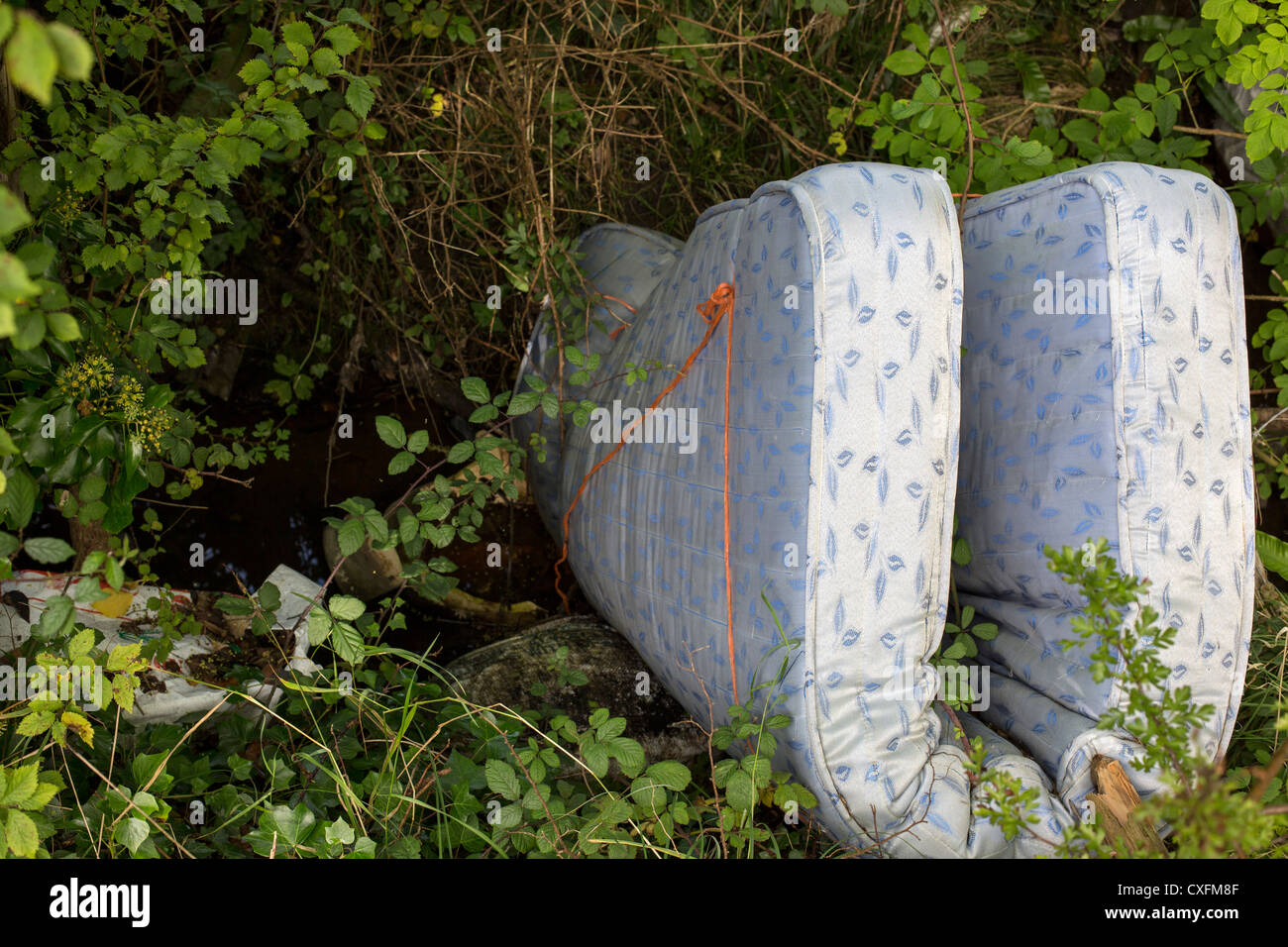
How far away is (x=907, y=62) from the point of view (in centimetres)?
181

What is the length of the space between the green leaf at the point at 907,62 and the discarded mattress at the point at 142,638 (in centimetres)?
166

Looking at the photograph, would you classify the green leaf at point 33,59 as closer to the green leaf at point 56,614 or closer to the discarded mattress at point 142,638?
the green leaf at point 56,614

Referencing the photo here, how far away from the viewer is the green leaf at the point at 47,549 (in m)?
0.97

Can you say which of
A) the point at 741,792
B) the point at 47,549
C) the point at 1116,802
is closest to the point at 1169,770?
the point at 1116,802

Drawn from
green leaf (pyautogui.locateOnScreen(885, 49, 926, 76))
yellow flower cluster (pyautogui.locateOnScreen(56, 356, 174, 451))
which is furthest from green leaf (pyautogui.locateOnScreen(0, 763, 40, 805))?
green leaf (pyautogui.locateOnScreen(885, 49, 926, 76))

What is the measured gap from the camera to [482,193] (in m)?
2.05

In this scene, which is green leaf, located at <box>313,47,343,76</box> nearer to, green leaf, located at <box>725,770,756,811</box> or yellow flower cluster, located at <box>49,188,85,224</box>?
yellow flower cluster, located at <box>49,188,85,224</box>

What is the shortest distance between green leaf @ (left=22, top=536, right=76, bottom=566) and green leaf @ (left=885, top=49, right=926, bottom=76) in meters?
1.80

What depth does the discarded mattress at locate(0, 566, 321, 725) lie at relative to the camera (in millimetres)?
1434

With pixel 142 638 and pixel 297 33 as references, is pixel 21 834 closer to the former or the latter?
pixel 142 638

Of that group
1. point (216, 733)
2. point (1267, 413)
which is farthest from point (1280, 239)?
point (216, 733)

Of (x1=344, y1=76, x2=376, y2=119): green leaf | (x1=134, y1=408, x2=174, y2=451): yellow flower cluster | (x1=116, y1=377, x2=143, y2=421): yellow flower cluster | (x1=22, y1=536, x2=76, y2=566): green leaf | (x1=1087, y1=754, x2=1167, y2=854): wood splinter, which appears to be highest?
(x1=344, y1=76, x2=376, y2=119): green leaf

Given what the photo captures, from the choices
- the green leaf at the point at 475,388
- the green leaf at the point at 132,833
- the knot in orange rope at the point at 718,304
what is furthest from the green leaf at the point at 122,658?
the knot in orange rope at the point at 718,304
